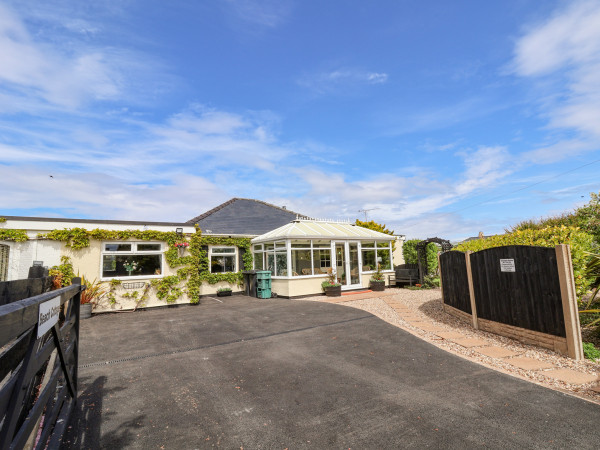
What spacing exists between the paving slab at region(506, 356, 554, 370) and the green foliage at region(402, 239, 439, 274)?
1084 centimetres

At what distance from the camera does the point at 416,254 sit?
1571 centimetres

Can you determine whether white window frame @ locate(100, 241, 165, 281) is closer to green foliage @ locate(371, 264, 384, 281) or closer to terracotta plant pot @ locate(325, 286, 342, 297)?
terracotta plant pot @ locate(325, 286, 342, 297)

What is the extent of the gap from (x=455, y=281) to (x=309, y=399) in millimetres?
6098

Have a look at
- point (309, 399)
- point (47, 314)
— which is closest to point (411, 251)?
point (309, 399)

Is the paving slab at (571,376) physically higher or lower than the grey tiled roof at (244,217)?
lower

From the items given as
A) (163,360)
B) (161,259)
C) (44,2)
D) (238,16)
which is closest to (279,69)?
(238,16)

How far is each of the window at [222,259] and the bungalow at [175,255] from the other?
0.16 feet

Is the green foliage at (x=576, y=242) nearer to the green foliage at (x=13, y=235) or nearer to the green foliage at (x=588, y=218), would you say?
the green foliage at (x=588, y=218)

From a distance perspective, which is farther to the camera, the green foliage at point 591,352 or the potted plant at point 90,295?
the potted plant at point 90,295

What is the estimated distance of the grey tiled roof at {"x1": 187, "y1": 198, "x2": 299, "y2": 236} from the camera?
25125 millimetres

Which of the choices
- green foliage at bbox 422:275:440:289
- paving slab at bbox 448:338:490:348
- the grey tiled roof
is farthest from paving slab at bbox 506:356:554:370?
the grey tiled roof

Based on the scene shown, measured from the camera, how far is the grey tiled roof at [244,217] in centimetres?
2512

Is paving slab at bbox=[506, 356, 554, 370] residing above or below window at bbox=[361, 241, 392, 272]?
below

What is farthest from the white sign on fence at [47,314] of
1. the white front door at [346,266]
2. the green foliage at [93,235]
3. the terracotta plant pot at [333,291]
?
the white front door at [346,266]
